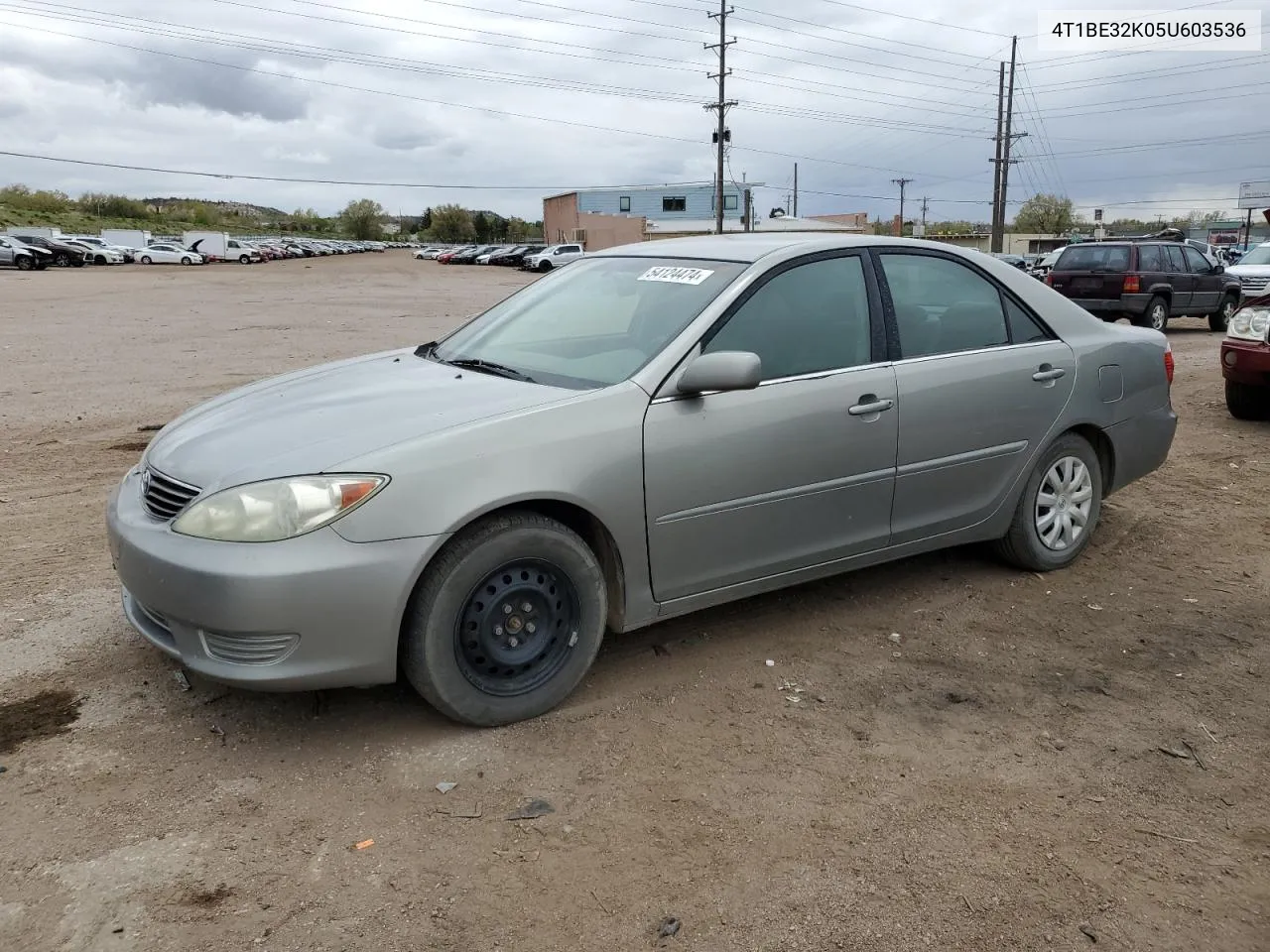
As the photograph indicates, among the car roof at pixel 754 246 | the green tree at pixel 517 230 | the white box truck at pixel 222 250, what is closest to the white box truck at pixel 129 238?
the white box truck at pixel 222 250

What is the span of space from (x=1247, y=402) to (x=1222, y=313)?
1130 cm

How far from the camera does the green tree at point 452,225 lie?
127 m

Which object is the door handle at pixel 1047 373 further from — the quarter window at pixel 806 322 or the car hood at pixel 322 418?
the car hood at pixel 322 418

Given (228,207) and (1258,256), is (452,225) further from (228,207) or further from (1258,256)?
(1258,256)

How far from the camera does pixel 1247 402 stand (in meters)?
8.93

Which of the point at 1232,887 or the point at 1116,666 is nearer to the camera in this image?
Answer: the point at 1232,887

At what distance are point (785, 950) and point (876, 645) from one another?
1.93 m

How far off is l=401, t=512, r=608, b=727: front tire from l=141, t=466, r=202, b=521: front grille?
0.82m

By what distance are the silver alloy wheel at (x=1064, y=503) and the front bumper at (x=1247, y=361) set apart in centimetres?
448

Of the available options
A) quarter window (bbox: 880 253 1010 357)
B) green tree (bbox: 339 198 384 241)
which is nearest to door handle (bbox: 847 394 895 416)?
quarter window (bbox: 880 253 1010 357)

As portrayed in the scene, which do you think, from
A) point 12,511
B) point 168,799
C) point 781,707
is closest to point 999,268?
point 781,707

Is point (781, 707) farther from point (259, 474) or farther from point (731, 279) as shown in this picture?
point (259, 474)

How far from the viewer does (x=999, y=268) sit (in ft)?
16.0

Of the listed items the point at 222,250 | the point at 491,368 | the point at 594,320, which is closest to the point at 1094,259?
the point at 594,320
